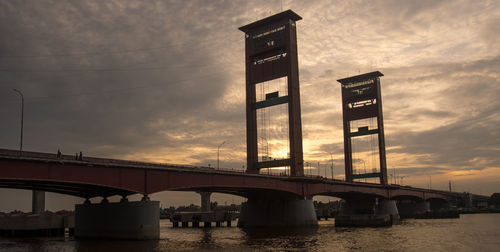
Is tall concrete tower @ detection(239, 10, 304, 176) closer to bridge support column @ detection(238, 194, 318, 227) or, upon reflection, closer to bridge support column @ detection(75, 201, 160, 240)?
bridge support column @ detection(238, 194, 318, 227)

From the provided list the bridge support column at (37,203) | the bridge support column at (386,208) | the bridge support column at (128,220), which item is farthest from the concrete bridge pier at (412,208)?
the bridge support column at (128,220)

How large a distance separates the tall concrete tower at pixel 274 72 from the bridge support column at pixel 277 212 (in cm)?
559

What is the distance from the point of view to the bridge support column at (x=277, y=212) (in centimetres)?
8762

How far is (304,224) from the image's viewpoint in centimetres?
8794

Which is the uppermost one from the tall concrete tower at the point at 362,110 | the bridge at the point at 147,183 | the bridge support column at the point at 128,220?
the tall concrete tower at the point at 362,110

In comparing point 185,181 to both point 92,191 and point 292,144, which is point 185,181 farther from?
point 292,144

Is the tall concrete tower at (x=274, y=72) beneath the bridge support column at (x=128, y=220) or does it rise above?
above

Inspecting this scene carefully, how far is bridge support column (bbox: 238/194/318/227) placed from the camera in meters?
87.6

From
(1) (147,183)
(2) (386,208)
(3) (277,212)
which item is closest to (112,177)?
(1) (147,183)

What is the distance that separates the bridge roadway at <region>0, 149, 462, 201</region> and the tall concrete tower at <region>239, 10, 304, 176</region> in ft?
20.8

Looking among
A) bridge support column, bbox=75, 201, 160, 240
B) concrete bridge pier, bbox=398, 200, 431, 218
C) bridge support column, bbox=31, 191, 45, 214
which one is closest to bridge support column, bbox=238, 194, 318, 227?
bridge support column, bbox=75, 201, 160, 240

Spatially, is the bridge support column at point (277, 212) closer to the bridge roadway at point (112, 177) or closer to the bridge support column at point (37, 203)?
the bridge roadway at point (112, 177)

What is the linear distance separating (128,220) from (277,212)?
3860cm

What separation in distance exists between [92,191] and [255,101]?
1521 inches
